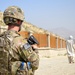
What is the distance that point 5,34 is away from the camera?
4.12 m

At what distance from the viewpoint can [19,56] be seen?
13.1ft

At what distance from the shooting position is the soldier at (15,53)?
396 cm

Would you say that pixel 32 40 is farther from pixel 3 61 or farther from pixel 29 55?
pixel 3 61

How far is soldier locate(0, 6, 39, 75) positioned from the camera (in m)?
3.96

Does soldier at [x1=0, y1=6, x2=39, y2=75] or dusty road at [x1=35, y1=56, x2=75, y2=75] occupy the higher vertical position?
soldier at [x1=0, y1=6, x2=39, y2=75]

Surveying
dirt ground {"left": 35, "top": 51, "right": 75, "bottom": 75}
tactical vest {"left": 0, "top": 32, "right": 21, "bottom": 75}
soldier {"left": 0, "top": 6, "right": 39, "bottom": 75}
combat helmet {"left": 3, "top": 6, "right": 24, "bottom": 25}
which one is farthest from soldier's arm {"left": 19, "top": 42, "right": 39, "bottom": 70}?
dirt ground {"left": 35, "top": 51, "right": 75, "bottom": 75}

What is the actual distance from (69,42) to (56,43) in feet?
52.3

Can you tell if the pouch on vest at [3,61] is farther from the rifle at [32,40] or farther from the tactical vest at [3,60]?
the rifle at [32,40]

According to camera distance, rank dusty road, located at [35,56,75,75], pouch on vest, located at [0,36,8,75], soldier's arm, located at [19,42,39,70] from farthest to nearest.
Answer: dusty road, located at [35,56,75,75] → pouch on vest, located at [0,36,8,75] → soldier's arm, located at [19,42,39,70]

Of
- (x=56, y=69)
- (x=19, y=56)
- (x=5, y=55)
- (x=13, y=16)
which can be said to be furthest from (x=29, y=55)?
(x=56, y=69)

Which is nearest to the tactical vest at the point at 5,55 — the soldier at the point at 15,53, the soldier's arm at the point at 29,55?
the soldier at the point at 15,53

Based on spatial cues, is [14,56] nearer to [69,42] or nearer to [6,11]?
[6,11]

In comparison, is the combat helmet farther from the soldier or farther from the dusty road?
the dusty road

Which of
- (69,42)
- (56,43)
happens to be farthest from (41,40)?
(69,42)
